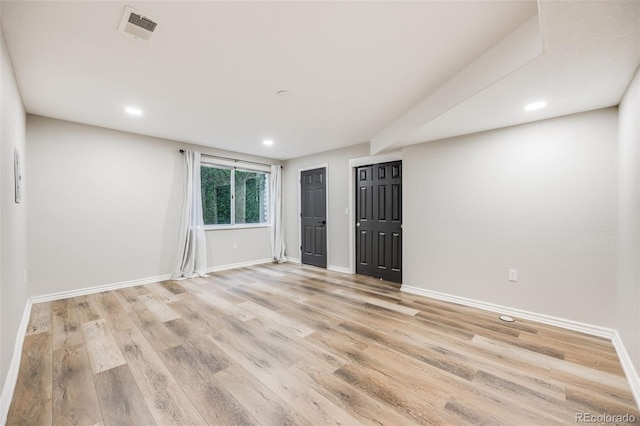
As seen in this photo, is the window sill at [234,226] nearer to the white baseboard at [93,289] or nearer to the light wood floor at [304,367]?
the white baseboard at [93,289]

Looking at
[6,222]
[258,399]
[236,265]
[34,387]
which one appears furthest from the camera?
[236,265]

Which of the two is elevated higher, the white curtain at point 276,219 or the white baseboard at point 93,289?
the white curtain at point 276,219

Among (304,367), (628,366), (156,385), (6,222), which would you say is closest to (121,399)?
(156,385)

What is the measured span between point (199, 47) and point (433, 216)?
10.4ft

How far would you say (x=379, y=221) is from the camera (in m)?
4.51

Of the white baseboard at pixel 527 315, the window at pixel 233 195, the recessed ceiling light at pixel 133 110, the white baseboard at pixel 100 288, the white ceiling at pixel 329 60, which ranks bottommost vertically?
the white baseboard at pixel 527 315

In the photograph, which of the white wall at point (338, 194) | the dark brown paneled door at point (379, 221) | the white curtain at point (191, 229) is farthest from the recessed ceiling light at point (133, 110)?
the dark brown paneled door at point (379, 221)

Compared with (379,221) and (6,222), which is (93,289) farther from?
(379,221)

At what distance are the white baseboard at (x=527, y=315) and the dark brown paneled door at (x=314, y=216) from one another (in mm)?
2133

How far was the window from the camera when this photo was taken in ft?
16.5

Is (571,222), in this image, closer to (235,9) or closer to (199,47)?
(235,9)

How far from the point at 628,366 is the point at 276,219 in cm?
526

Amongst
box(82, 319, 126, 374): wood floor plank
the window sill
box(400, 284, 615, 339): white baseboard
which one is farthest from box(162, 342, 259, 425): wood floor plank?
the window sill

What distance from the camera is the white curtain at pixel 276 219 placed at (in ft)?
19.5
